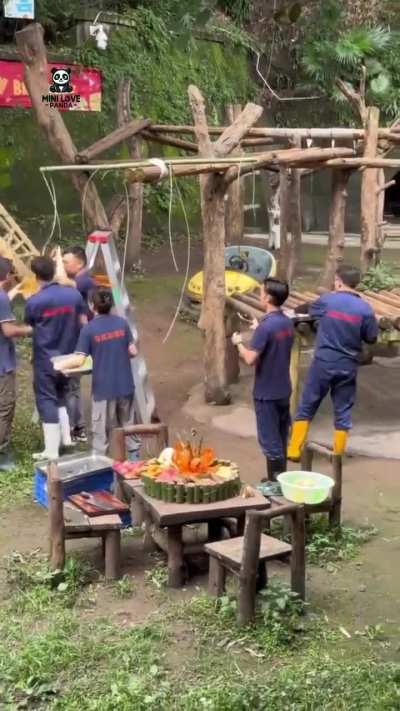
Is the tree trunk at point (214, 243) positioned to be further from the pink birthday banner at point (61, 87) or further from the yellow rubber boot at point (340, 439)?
the pink birthday banner at point (61, 87)

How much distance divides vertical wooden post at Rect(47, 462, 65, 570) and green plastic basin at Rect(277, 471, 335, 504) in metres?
1.40

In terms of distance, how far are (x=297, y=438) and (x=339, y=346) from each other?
0.94 metres

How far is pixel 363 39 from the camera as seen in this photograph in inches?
661

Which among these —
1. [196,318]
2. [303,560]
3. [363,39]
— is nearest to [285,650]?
[303,560]

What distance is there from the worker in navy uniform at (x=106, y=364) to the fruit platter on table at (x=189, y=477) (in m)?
1.52

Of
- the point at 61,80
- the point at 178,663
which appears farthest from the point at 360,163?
the point at 61,80

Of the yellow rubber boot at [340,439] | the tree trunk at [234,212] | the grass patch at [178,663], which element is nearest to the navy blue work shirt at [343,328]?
the yellow rubber boot at [340,439]

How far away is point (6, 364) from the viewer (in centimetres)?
769

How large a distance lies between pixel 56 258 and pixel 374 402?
12.4 feet

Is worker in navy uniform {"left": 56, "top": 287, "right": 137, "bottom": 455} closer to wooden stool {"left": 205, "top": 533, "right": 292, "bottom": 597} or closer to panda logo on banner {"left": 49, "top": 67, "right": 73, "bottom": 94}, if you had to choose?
wooden stool {"left": 205, "top": 533, "right": 292, "bottom": 597}

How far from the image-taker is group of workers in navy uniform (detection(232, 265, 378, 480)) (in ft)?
22.6

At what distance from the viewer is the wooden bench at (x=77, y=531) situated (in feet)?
18.5

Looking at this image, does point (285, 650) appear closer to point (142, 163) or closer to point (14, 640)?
point (14, 640)

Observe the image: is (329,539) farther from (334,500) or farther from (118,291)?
(118,291)
